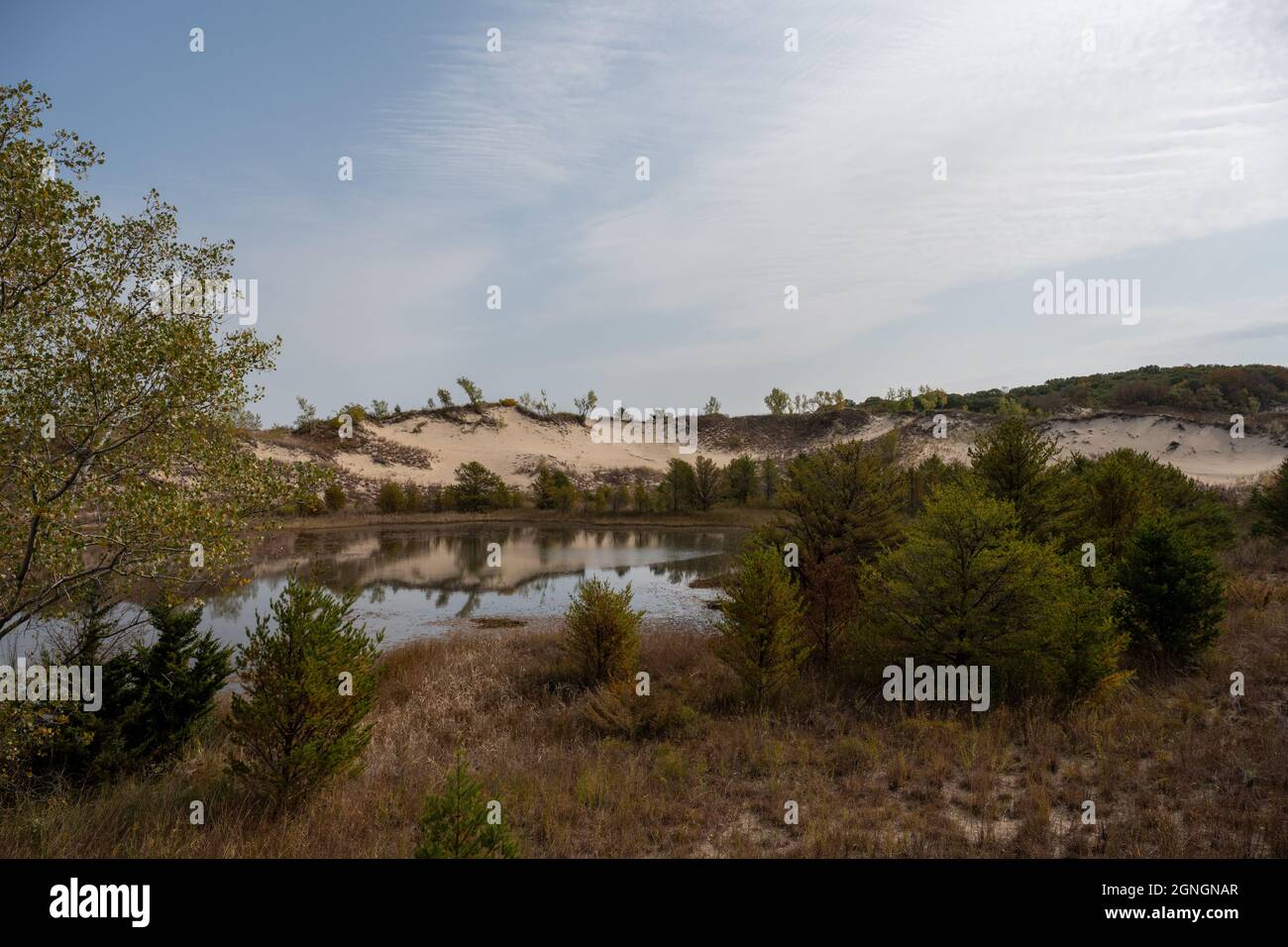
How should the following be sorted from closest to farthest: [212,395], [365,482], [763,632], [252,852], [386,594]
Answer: [252,852] < [212,395] < [763,632] < [386,594] < [365,482]

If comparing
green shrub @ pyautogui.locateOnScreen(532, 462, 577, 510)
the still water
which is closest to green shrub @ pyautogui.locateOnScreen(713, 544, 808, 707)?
the still water

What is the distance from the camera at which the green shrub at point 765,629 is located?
1040cm

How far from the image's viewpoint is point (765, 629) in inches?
412

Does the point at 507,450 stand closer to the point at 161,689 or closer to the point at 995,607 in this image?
the point at 161,689

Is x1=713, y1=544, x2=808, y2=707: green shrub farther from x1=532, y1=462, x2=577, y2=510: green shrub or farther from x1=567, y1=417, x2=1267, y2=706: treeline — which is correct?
x1=532, y1=462, x2=577, y2=510: green shrub

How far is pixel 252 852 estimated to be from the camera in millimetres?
5496

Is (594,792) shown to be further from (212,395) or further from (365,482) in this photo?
(365,482)

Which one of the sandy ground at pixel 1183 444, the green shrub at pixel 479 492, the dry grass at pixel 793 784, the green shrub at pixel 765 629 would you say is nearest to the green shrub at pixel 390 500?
the green shrub at pixel 479 492

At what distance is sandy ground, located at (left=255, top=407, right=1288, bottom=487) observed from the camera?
5356cm

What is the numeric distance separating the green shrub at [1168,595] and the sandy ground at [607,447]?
48.7m

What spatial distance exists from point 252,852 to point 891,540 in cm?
1260

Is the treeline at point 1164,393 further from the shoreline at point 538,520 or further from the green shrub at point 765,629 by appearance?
the green shrub at point 765,629

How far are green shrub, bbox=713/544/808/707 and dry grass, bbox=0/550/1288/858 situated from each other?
47 centimetres
